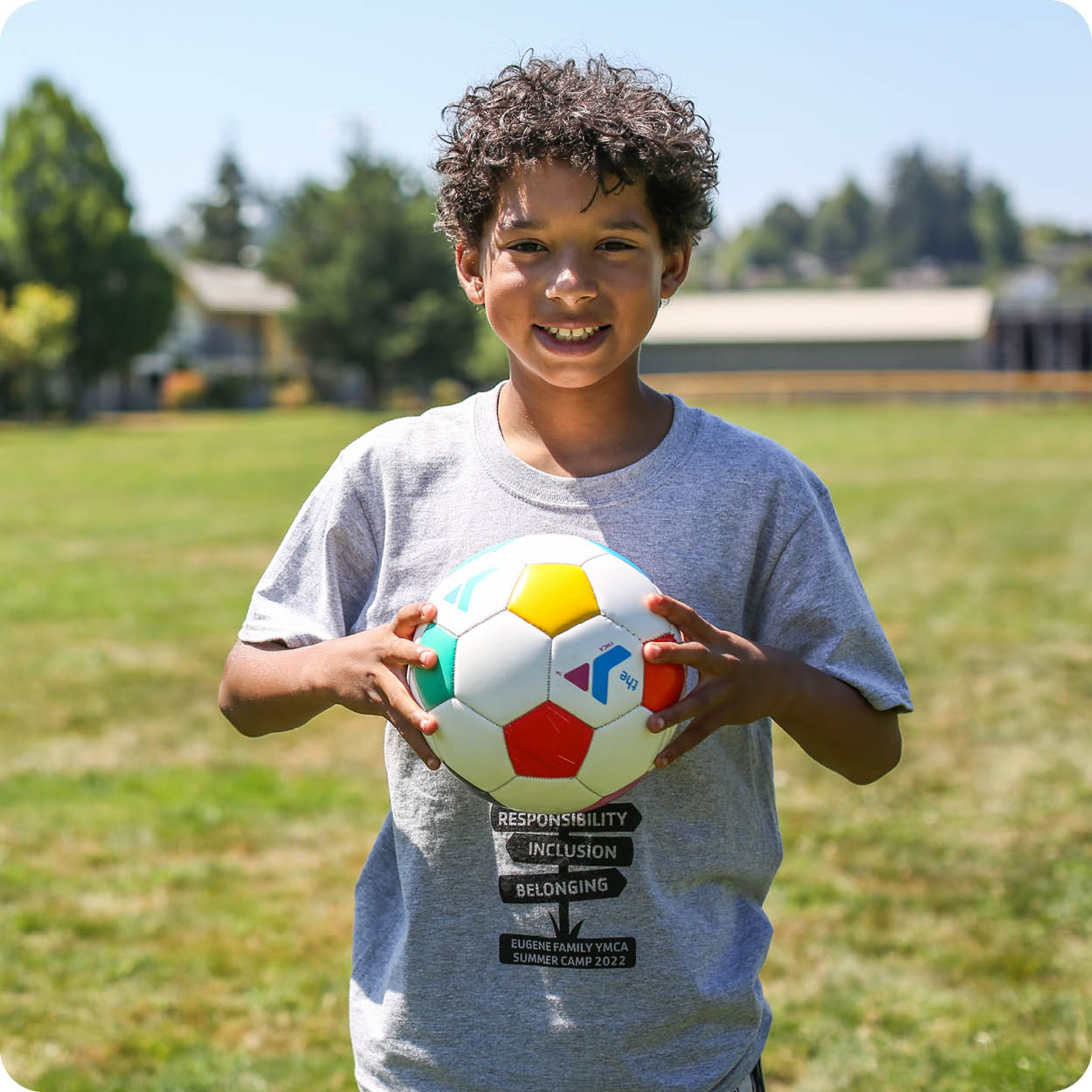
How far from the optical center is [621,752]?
1.81 m

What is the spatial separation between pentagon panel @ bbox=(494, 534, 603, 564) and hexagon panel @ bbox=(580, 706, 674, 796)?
240 mm

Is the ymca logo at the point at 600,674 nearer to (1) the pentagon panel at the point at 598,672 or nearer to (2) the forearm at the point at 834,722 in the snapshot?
(1) the pentagon panel at the point at 598,672

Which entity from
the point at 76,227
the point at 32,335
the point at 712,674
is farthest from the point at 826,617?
the point at 76,227

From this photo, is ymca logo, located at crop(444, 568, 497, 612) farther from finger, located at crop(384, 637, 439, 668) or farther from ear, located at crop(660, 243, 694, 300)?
ear, located at crop(660, 243, 694, 300)

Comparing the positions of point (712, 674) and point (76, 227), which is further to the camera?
point (76, 227)

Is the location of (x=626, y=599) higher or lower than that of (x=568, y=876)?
higher

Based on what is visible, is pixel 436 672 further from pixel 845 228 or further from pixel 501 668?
pixel 845 228

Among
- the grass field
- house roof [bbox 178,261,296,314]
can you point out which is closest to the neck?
the grass field

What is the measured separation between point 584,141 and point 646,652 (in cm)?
77

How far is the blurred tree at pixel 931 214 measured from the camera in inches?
5315

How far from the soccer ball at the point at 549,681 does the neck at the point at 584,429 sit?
21 centimetres

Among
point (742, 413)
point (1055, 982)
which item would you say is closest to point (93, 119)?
point (742, 413)

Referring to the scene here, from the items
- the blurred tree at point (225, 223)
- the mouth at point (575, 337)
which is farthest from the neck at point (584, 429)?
the blurred tree at point (225, 223)

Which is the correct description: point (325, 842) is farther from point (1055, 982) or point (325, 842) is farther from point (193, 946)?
point (1055, 982)
